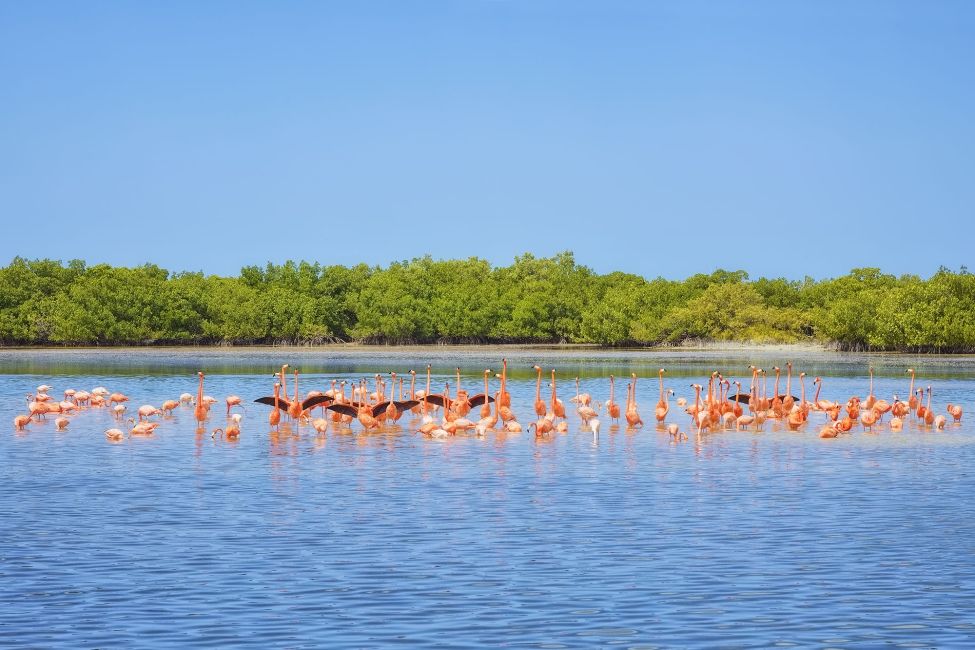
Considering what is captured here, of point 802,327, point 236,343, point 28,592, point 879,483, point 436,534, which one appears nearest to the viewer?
point 28,592

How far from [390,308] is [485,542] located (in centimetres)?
11363

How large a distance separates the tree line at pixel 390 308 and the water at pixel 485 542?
266ft

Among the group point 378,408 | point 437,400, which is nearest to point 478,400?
point 437,400

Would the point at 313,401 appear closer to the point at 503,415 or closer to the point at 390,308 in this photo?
the point at 503,415

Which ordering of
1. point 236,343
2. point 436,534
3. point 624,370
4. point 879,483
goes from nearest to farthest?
point 436,534
point 879,483
point 624,370
point 236,343

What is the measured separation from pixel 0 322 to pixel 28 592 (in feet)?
372

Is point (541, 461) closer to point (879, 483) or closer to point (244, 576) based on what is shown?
point (879, 483)

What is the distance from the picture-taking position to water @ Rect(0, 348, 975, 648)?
38.3 feet

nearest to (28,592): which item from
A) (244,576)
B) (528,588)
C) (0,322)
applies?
(244,576)

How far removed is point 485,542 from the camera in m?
15.3

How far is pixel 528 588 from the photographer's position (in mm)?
13055

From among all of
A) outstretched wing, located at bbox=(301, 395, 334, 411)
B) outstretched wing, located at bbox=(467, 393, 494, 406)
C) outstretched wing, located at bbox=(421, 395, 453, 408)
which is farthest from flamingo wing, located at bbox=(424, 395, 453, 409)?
outstretched wing, located at bbox=(301, 395, 334, 411)

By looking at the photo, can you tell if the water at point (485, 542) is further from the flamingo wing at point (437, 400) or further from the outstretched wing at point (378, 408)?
the flamingo wing at point (437, 400)

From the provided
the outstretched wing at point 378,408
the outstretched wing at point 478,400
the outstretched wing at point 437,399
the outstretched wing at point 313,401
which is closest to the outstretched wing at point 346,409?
the outstretched wing at point 378,408
